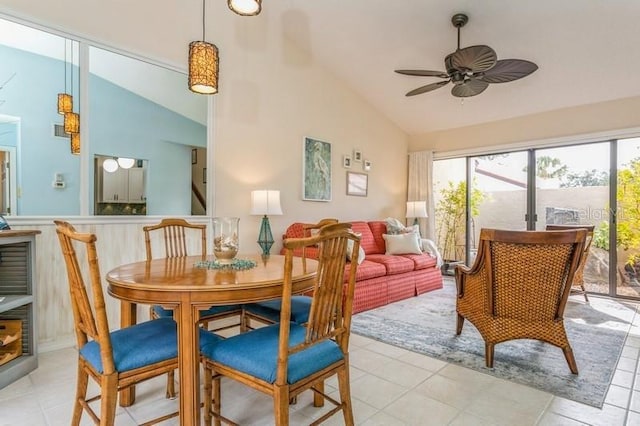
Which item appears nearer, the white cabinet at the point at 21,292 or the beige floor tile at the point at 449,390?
the beige floor tile at the point at 449,390

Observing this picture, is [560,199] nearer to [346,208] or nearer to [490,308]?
[346,208]

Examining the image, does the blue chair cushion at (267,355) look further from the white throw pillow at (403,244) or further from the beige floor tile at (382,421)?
the white throw pillow at (403,244)

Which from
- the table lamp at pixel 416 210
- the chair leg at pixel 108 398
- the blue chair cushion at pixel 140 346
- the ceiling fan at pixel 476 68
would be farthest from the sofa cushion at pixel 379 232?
the chair leg at pixel 108 398

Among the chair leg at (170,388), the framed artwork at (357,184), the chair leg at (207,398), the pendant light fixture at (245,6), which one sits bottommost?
the chair leg at (170,388)

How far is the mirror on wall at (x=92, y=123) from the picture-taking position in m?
2.54

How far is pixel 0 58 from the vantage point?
2.47 m

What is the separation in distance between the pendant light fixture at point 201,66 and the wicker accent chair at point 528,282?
213 centimetres

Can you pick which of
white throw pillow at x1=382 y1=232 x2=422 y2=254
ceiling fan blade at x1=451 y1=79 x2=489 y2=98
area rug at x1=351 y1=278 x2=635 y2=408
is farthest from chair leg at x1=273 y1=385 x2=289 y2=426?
white throw pillow at x1=382 y1=232 x2=422 y2=254

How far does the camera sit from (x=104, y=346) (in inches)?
54.7

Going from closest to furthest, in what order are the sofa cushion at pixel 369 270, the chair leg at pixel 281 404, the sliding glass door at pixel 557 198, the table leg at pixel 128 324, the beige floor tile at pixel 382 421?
1. the chair leg at pixel 281 404
2. the beige floor tile at pixel 382 421
3. the table leg at pixel 128 324
4. the sofa cushion at pixel 369 270
5. the sliding glass door at pixel 557 198

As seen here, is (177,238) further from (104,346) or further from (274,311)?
(104,346)

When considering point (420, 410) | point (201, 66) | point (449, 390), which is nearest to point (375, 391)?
point (420, 410)

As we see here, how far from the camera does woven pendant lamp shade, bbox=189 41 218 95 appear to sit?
234 cm

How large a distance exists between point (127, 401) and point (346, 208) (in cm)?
377
